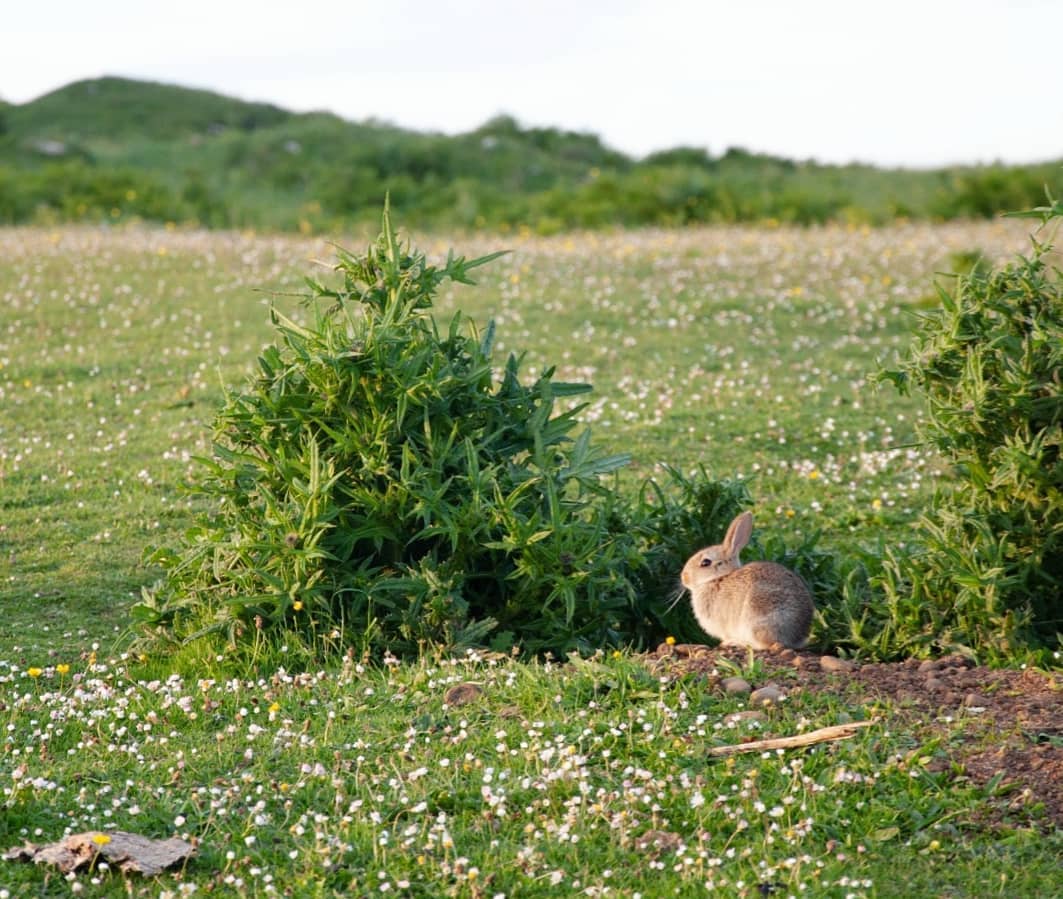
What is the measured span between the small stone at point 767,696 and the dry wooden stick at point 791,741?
313mm

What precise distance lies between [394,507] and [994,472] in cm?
299

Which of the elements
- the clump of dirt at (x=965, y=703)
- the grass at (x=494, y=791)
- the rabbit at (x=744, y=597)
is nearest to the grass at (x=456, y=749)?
the grass at (x=494, y=791)

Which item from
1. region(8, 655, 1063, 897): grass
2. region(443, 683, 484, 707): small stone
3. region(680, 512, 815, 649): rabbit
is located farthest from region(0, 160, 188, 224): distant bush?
region(443, 683, 484, 707): small stone

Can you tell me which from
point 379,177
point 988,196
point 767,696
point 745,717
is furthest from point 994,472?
point 379,177

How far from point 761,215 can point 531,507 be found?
837 inches

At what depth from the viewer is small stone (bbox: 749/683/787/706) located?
5844 mm

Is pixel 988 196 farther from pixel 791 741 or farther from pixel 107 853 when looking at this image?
pixel 107 853

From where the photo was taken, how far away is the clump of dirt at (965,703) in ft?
17.2

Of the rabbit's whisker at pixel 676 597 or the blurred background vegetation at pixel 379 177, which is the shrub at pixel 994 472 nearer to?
the rabbit's whisker at pixel 676 597

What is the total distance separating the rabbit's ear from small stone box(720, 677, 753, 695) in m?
1.17

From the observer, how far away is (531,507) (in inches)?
278

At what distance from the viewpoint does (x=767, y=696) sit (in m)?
5.90

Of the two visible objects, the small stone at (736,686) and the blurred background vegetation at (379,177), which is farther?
the blurred background vegetation at (379,177)

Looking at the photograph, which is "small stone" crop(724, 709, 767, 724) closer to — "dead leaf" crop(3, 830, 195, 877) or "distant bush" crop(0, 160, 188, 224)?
"dead leaf" crop(3, 830, 195, 877)
